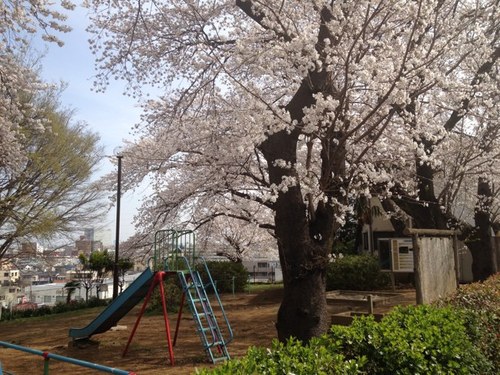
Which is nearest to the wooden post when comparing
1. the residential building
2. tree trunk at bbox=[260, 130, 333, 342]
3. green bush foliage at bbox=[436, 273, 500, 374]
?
green bush foliage at bbox=[436, 273, 500, 374]

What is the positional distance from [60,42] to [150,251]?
11141 millimetres

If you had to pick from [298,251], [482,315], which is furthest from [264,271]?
[482,315]

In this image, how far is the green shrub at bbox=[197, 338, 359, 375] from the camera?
130 inches

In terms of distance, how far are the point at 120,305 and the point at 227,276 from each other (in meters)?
12.2

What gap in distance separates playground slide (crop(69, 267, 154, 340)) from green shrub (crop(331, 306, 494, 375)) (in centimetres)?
716

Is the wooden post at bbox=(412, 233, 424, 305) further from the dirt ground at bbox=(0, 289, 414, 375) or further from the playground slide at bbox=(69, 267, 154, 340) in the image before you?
the playground slide at bbox=(69, 267, 154, 340)

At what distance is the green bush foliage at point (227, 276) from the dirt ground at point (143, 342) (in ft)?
14.3

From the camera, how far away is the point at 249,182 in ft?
43.8

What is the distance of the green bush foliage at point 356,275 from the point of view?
17703mm

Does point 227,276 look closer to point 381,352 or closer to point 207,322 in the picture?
point 207,322

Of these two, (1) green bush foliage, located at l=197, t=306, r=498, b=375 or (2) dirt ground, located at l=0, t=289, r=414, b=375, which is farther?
(2) dirt ground, located at l=0, t=289, r=414, b=375

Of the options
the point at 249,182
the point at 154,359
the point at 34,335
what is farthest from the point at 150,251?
the point at 154,359

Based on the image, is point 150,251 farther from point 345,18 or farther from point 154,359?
point 345,18

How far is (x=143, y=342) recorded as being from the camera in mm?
11922
